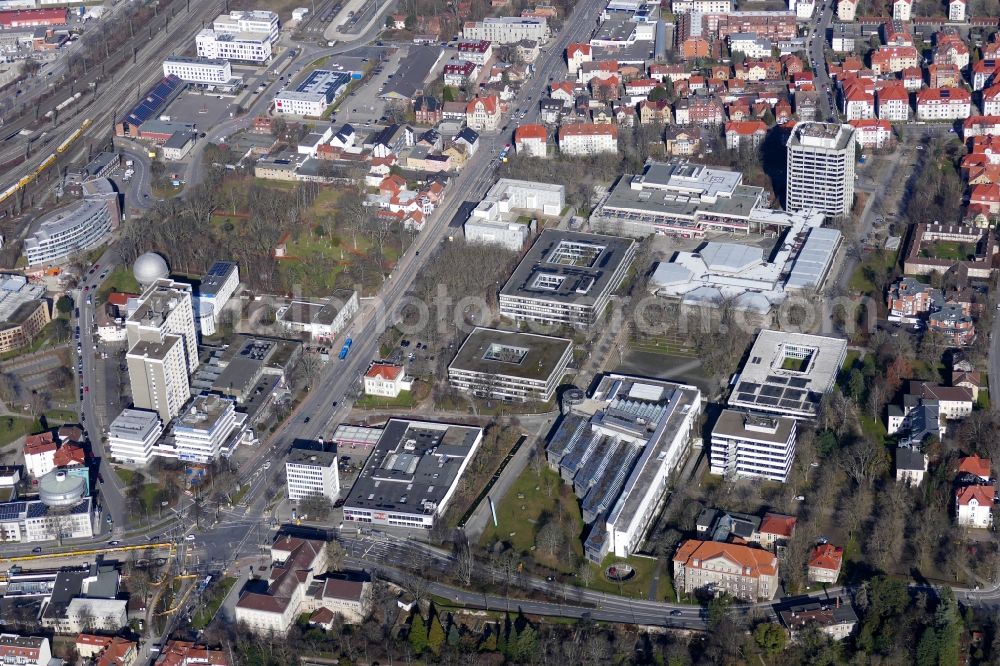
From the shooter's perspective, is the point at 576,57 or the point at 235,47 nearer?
the point at 576,57

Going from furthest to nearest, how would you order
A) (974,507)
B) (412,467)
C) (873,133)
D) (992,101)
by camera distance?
(992,101) → (873,133) → (412,467) → (974,507)

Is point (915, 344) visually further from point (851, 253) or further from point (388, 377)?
point (388, 377)

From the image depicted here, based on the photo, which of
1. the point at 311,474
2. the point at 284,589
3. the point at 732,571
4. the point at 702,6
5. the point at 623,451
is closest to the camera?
the point at 732,571

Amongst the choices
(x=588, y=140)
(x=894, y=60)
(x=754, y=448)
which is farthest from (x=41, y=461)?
(x=894, y=60)

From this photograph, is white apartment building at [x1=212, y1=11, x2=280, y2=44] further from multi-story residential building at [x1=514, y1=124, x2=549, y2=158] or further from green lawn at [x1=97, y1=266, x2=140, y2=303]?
green lawn at [x1=97, y1=266, x2=140, y2=303]

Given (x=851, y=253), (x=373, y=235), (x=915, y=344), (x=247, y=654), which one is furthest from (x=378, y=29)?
(x=247, y=654)

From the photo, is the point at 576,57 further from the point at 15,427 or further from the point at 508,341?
the point at 15,427

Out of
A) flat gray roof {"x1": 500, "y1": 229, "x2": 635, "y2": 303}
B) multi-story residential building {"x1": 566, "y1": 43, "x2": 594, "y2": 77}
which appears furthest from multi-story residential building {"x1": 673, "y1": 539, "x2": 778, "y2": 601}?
multi-story residential building {"x1": 566, "y1": 43, "x2": 594, "y2": 77}
